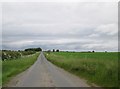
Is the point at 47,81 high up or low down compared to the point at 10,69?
down

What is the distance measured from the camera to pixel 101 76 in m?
22.3

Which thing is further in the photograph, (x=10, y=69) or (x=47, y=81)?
(x=10, y=69)

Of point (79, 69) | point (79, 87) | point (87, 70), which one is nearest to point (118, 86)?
point (79, 87)

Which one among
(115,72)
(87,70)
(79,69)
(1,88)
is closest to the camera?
(1,88)

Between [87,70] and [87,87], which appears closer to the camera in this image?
[87,87]

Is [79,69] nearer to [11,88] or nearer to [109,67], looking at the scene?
[109,67]

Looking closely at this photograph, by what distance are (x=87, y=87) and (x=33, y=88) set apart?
305 cm

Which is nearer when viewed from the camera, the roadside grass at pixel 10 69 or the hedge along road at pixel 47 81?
the hedge along road at pixel 47 81

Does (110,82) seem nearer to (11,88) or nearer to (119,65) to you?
(119,65)

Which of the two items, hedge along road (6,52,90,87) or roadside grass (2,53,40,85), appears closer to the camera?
hedge along road (6,52,90,87)

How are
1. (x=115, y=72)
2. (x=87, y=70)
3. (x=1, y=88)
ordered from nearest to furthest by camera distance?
(x=1, y=88)
(x=115, y=72)
(x=87, y=70)

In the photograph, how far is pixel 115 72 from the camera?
20.9 metres

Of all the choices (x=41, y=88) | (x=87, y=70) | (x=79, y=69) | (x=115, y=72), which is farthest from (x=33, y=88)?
(x=79, y=69)

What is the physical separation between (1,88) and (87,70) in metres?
11.6
